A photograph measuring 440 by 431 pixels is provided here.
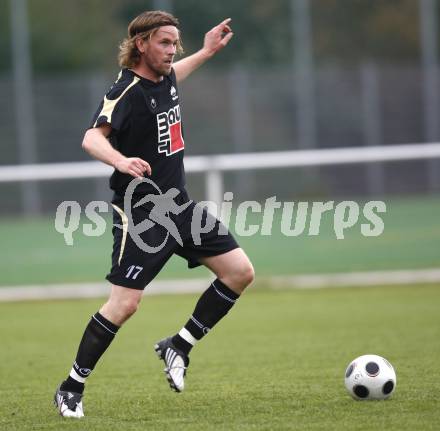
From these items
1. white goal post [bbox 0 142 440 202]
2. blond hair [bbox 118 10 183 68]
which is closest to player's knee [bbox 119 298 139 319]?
blond hair [bbox 118 10 183 68]

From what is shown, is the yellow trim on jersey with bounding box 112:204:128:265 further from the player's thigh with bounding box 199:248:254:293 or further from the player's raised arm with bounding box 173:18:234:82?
the player's raised arm with bounding box 173:18:234:82

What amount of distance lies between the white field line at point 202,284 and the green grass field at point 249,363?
247 millimetres

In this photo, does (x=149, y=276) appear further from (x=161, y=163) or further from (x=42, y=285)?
(x=42, y=285)

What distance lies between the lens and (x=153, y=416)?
16.6 ft

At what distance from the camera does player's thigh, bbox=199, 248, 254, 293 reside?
216 inches

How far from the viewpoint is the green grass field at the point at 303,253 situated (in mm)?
12195

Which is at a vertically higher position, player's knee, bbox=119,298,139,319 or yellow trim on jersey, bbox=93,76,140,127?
yellow trim on jersey, bbox=93,76,140,127

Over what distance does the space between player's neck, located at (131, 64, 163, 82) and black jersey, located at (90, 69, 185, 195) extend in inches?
1.0

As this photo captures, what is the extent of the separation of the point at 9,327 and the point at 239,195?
30.3 feet

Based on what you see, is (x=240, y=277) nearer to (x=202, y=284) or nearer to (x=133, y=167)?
(x=133, y=167)

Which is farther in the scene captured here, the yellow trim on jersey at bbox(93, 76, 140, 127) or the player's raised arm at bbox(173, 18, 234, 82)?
the player's raised arm at bbox(173, 18, 234, 82)

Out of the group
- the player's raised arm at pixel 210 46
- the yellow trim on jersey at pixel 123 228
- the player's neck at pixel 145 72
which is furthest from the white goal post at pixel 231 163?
the yellow trim on jersey at pixel 123 228

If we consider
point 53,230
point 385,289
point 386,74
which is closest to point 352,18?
point 386,74

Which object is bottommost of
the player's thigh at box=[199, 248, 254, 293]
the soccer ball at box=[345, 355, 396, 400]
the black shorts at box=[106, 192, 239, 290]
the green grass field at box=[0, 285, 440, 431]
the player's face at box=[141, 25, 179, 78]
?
the green grass field at box=[0, 285, 440, 431]
